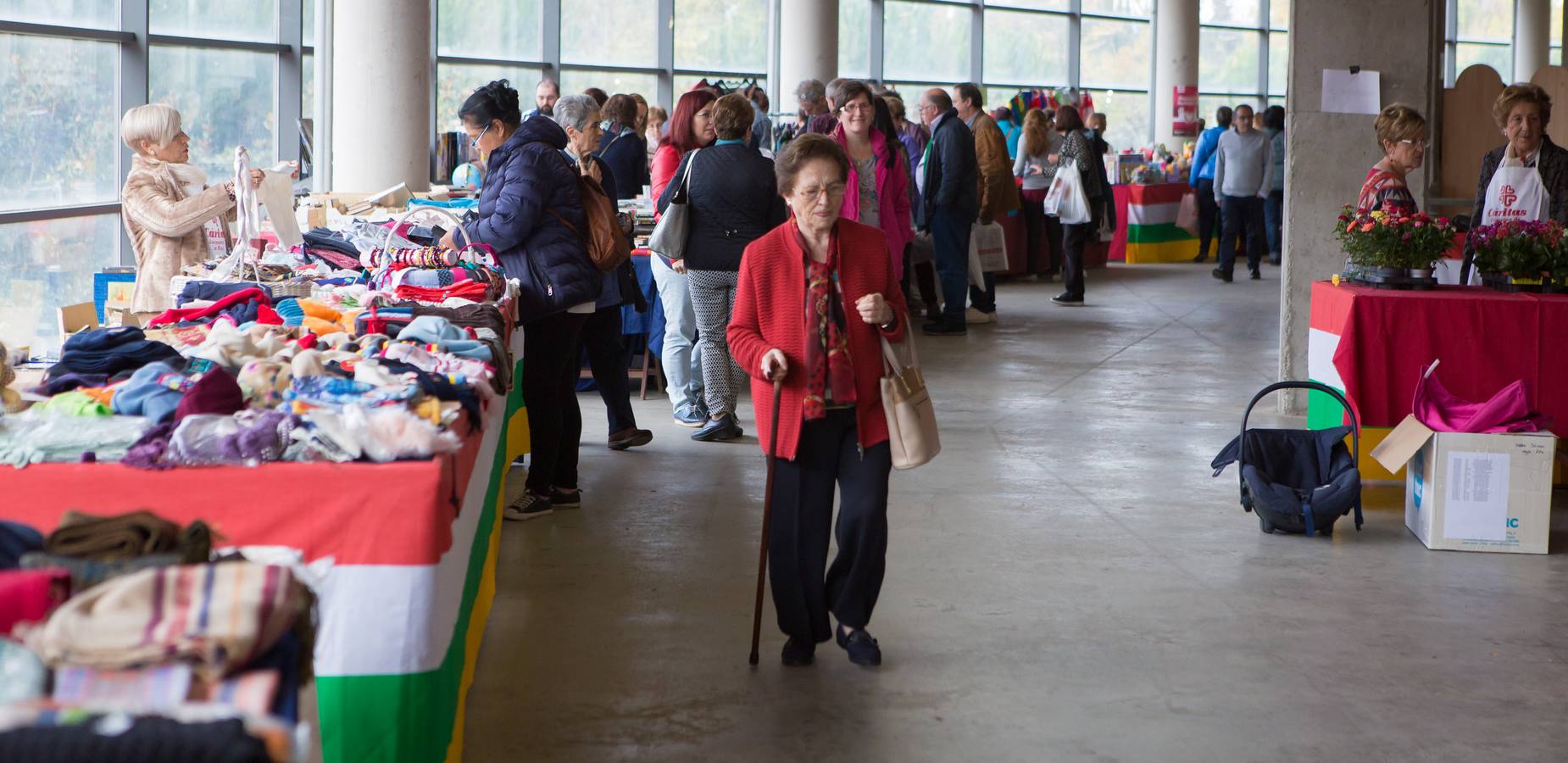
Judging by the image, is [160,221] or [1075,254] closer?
[160,221]

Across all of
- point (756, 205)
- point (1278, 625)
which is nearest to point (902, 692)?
point (1278, 625)

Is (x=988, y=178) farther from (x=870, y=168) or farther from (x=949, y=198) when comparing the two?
(x=870, y=168)

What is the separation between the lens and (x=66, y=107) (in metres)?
8.96

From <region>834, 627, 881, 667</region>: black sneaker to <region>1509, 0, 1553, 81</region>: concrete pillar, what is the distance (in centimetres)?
2623

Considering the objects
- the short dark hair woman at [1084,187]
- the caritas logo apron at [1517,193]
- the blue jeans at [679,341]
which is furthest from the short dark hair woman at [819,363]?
the short dark hair woman at [1084,187]

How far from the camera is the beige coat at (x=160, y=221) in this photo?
5.86m

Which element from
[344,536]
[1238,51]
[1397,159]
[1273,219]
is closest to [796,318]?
[344,536]

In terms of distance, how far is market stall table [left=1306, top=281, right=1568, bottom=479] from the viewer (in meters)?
5.91

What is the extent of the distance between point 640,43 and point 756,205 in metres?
9.44

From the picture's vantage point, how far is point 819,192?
153 inches

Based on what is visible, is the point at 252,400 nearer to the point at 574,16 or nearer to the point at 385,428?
the point at 385,428

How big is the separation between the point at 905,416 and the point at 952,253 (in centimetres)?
694

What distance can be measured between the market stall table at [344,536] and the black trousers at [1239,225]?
13.0 meters

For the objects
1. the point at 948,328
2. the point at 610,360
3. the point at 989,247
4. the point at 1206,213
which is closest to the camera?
the point at 610,360
